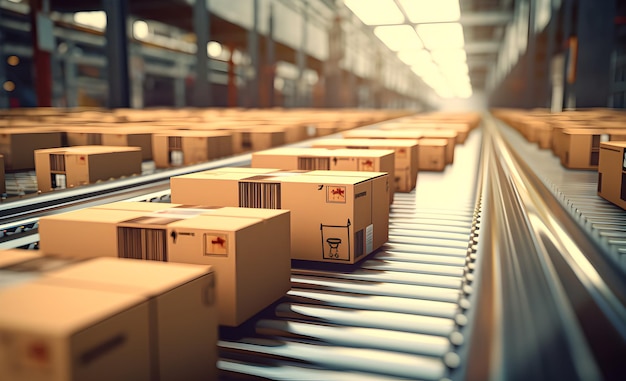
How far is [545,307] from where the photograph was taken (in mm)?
1612

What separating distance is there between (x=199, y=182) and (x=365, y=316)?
1.19 meters

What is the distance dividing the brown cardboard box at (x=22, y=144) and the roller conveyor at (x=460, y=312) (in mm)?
3562

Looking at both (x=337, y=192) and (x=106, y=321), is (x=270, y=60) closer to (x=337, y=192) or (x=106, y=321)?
(x=337, y=192)

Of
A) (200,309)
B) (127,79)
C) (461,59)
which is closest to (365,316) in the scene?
(200,309)

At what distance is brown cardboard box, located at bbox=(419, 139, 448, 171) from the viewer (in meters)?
6.32

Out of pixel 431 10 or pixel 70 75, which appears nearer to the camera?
pixel 70 75

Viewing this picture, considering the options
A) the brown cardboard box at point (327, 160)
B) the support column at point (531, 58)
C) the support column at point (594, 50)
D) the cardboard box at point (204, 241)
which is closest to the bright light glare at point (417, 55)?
the support column at point (531, 58)

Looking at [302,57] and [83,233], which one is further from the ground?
[302,57]

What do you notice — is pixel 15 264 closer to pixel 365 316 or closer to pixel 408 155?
pixel 365 316

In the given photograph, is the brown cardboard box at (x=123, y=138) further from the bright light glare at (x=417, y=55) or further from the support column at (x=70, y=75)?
the bright light glare at (x=417, y=55)

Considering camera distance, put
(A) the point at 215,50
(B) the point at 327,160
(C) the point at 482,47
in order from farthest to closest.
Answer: (C) the point at 482,47, (A) the point at 215,50, (B) the point at 327,160

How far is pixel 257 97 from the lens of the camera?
754 inches

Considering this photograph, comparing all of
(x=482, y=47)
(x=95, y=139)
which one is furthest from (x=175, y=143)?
(x=482, y=47)

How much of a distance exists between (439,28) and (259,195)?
2023 centimetres
